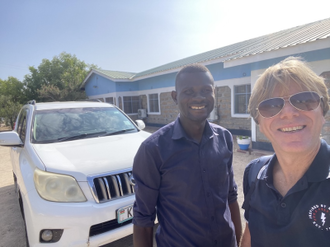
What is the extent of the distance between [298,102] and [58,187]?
6.80 ft

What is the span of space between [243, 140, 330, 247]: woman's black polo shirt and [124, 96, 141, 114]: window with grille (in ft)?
48.1

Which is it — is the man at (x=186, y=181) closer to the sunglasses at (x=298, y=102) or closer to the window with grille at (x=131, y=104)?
the sunglasses at (x=298, y=102)

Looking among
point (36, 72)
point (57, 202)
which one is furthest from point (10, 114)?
point (57, 202)

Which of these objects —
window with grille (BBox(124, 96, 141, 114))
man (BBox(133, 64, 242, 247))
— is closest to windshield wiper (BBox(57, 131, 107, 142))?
man (BBox(133, 64, 242, 247))

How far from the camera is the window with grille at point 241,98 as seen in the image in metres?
8.15

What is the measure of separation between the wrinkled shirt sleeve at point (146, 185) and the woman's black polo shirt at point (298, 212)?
567 mm

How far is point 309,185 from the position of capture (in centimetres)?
89

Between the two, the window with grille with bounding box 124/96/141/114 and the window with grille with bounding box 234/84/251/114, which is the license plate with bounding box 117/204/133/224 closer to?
the window with grille with bounding box 234/84/251/114

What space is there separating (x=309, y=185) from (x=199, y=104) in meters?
0.74

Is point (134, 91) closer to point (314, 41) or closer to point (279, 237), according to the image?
point (314, 41)

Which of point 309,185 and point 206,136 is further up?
point 206,136

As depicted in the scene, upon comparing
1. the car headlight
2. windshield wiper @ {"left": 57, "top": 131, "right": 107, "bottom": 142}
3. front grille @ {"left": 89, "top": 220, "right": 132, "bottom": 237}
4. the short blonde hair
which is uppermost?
the short blonde hair

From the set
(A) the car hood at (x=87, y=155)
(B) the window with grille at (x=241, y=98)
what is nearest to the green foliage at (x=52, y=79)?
(B) the window with grille at (x=241, y=98)

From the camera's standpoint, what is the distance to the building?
16.7 ft
